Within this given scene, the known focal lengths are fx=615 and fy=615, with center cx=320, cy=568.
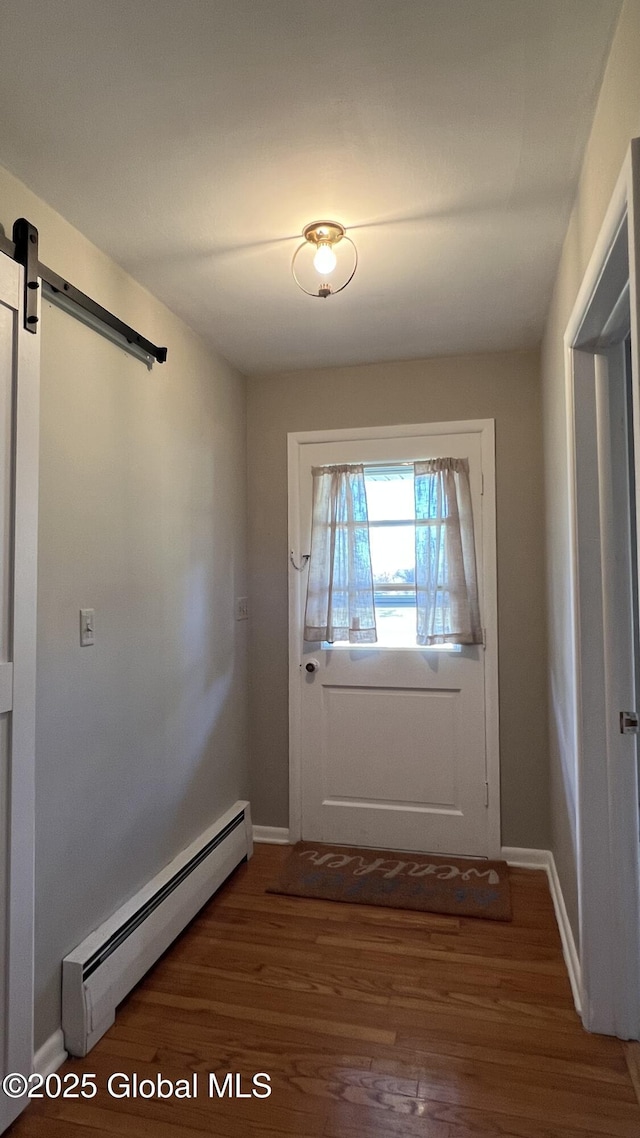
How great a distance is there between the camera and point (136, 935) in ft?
6.51

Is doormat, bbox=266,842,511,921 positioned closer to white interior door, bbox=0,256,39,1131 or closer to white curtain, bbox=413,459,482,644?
white curtain, bbox=413,459,482,644

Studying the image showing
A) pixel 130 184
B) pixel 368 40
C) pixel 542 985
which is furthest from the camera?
pixel 542 985

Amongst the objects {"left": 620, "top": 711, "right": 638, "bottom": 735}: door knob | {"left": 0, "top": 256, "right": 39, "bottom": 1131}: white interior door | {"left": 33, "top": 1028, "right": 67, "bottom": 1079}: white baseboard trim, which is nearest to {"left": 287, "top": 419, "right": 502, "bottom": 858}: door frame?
{"left": 620, "top": 711, "right": 638, "bottom": 735}: door knob

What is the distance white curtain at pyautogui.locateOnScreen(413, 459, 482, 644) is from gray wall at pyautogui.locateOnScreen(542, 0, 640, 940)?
365mm

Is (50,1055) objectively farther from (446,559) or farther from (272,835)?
(446,559)

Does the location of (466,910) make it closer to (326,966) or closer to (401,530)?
(326,966)

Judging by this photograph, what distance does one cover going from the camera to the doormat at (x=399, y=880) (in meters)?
2.51

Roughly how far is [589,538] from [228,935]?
1922 millimetres

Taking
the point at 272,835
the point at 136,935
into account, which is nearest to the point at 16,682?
the point at 136,935

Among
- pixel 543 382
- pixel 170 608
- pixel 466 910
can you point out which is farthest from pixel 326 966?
pixel 543 382

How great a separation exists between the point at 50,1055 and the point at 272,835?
1549 mm

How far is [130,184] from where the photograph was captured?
66.2 inches

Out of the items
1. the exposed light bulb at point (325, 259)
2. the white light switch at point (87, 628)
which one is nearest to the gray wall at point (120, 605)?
the white light switch at point (87, 628)

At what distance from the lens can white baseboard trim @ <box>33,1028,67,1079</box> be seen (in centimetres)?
162
